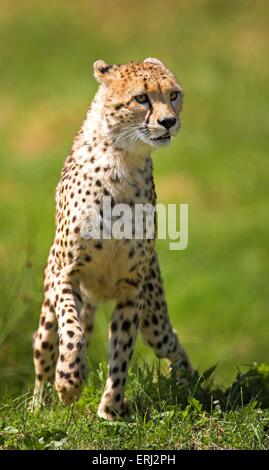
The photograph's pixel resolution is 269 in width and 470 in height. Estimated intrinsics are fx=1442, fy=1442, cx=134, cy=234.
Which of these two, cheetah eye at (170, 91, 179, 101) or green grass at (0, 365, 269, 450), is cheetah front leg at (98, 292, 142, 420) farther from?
cheetah eye at (170, 91, 179, 101)

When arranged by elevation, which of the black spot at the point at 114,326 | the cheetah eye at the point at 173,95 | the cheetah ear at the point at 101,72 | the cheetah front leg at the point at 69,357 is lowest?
the cheetah front leg at the point at 69,357

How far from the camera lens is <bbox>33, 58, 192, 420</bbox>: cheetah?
550cm

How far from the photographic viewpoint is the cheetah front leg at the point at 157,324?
20.4 ft

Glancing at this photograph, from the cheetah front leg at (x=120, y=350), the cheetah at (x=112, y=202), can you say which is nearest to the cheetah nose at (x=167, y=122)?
the cheetah at (x=112, y=202)

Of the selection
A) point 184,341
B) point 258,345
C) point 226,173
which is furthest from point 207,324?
point 226,173

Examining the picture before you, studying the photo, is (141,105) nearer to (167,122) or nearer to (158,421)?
(167,122)

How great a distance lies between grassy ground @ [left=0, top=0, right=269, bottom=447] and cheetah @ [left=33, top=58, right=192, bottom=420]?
1.79 m

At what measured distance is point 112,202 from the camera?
5.64m

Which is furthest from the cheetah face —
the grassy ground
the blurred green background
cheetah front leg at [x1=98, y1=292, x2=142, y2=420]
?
the blurred green background

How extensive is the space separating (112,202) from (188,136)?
7.25 metres

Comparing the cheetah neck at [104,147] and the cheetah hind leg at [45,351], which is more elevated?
the cheetah neck at [104,147]

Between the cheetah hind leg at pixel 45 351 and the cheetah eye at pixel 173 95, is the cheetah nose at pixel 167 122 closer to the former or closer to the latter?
the cheetah eye at pixel 173 95

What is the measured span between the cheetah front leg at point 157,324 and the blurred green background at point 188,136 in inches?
58.1

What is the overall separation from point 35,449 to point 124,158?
1.27 m
